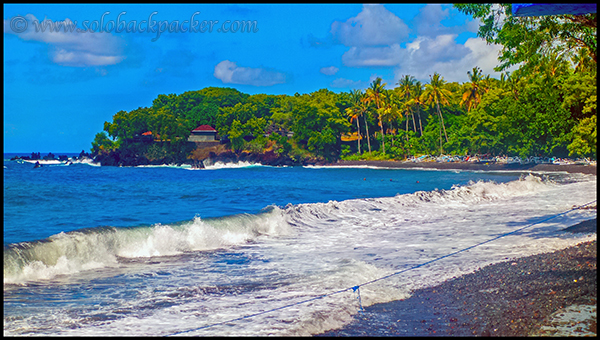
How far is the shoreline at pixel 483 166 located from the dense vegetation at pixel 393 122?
80.7 inches

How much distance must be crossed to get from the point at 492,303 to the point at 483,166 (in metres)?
51.8

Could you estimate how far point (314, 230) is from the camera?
14031 mm

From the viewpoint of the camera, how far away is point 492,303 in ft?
19.7

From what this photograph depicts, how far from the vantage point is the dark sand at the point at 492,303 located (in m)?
5.26

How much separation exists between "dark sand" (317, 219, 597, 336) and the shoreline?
37369mm

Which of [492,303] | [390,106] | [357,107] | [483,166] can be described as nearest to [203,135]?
[357,107]

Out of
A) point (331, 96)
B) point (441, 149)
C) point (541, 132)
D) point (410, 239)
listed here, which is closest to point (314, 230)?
point (410, 239)

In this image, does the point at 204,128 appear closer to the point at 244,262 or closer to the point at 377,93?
the point at 377,93

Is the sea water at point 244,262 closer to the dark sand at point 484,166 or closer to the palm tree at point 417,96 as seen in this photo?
the dark sand at point 484,166

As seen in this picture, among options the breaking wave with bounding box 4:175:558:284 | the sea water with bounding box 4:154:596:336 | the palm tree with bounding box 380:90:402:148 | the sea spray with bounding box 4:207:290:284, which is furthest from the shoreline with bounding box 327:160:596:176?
the sea spray with bounding box 4:207:290:284

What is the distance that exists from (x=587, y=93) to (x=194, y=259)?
40265mm

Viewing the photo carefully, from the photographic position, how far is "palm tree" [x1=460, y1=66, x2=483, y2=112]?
2735 inches

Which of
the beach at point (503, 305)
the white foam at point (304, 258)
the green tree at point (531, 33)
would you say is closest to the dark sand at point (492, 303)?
the beach at point (503, 305)

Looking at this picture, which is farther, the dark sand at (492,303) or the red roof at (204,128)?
the red roof at (204,128)
